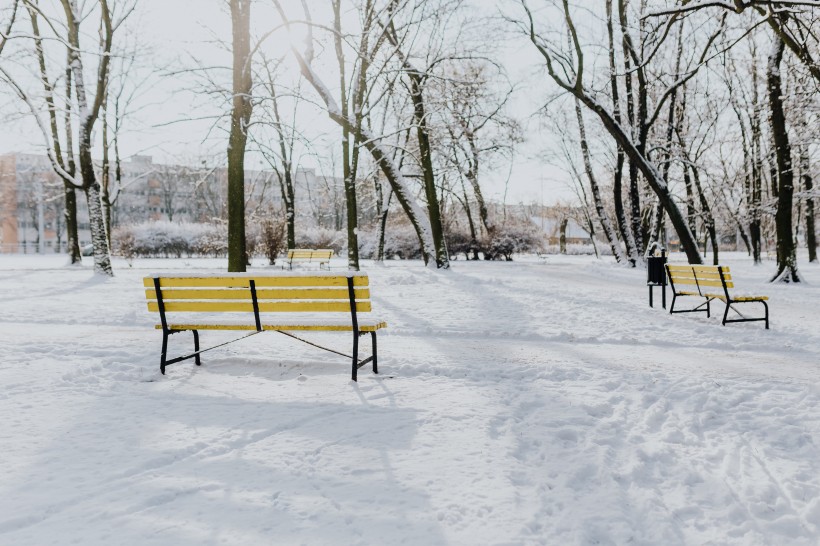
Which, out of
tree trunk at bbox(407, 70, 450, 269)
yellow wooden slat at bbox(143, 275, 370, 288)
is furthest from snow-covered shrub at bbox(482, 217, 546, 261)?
yellow wooden slat at bbox(143, 275, 370, 288)

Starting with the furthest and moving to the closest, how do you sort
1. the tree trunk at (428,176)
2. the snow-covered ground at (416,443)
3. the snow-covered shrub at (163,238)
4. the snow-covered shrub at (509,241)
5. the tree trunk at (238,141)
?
1. the snow-covered shrub at (163,238)
2. the snow-covered shrub at (509,241)
3. the tree trunk at (428,176)
4. the tree trunk at (238,141)
5. the snow-covered ground at (416,443)

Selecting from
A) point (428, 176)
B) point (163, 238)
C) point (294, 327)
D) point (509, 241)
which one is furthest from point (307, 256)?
point (163, 238)

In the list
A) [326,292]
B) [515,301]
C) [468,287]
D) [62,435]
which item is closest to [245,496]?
[62,435]

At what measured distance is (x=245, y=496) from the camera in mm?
2832

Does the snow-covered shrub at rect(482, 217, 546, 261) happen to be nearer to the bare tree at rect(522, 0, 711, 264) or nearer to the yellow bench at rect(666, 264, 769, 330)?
the bare tree at rect(522, 0, 711, 264)

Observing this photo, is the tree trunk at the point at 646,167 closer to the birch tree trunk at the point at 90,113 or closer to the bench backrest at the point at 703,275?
the bench backrest at the point at 703,275

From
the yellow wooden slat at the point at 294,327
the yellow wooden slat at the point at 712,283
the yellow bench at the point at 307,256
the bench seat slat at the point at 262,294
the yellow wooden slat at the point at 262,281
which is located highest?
the yellow bench at the point at 307,256

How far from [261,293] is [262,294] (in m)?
0.01

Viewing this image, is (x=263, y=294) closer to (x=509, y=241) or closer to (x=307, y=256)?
(x=307, y=256)

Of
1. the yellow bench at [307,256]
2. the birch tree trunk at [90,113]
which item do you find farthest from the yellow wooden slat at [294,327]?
the yellow bench at [307,256]

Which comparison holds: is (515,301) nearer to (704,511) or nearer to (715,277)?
(715,277)

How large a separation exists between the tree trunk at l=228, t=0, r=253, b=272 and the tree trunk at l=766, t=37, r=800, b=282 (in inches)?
510

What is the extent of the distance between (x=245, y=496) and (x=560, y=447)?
1910 mm

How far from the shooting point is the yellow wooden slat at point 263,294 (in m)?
5.26
